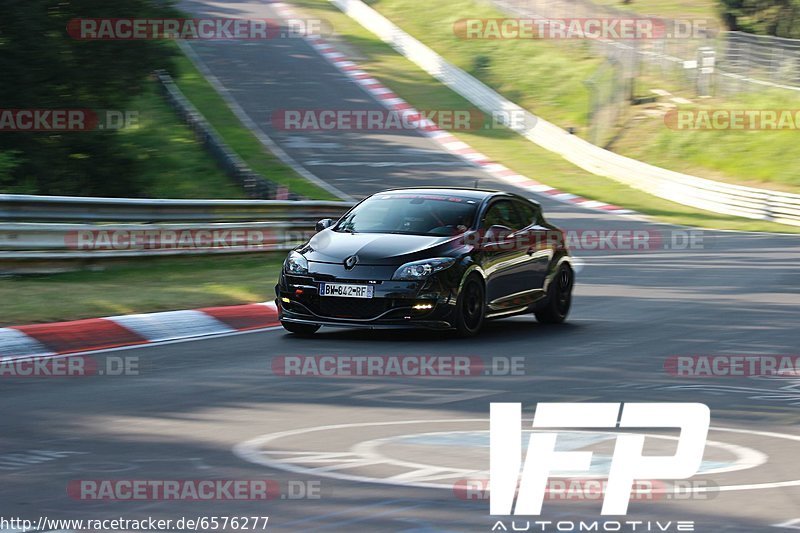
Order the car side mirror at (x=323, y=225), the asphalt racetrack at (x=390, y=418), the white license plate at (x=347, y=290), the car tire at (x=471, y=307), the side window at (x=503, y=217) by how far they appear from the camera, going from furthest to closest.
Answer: the side window at (x=503, y=217) → the car side mirror at (x=323, y=225) → the car tire at (x=471, y=307) → the white license plate at (x=347, y=290) → the asphalt racetrack at (x=390, y=418)

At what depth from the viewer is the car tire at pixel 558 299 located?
1370cm

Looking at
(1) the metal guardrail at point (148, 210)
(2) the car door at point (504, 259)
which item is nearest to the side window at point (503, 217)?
(2) the car door at point (504, 259)

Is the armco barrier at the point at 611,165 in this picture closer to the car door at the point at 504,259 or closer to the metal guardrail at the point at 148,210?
the metal guardrail at the point at 148,210

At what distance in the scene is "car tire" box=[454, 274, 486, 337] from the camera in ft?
39.4

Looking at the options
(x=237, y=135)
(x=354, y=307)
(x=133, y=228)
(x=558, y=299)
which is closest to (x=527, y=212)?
(x=558, y=299)

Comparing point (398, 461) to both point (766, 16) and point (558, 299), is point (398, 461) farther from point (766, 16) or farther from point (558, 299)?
point (766, 16)

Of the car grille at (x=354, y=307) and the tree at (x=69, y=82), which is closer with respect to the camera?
the car grille at (x=354, y=307)

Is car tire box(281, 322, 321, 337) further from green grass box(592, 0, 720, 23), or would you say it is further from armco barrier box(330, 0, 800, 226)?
green grass box(592, 0, 720, 23)

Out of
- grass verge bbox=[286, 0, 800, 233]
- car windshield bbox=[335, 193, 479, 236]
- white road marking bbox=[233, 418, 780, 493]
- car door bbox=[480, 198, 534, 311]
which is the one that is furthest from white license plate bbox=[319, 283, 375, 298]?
grass verge bbox=[286, 0, 800, 233]

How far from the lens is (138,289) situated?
14469mm

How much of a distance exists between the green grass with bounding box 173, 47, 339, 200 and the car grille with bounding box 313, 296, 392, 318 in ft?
61.4

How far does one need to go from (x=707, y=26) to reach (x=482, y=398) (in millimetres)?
59802

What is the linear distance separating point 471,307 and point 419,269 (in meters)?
0.79

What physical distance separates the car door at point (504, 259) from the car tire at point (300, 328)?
1.71 m
